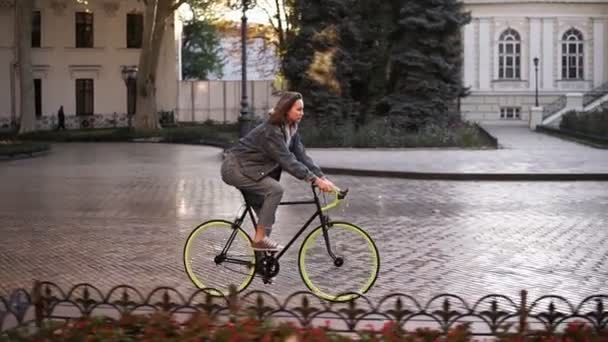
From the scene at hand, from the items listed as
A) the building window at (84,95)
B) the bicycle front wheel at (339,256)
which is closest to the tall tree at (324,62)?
the building window at (84,95)

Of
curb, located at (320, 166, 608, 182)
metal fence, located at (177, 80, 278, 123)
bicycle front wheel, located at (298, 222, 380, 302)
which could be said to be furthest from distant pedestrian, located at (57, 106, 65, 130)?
bicycle front wheel, located at (298, 222, 380, 302)

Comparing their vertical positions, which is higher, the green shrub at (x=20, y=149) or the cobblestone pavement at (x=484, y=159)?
the green shrub at (x=20, y=149)

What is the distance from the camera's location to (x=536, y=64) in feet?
172

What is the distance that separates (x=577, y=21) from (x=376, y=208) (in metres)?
42.1

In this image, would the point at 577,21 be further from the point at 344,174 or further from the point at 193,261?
the point at 193,261

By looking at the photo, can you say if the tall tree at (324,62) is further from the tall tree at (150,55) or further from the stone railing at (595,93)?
the stone railing at (595,93)

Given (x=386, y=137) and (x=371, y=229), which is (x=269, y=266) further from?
(x=386, y=137)

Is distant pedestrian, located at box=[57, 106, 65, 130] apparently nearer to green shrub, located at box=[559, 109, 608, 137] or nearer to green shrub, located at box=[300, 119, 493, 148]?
green shrub, located at box=[300, 119, 493, 148]

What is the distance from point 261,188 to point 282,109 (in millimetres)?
688

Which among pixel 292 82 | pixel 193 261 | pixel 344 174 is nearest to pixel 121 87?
pixel 292 82

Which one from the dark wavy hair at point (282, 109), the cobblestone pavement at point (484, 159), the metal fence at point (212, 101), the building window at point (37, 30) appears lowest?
the cobblestone pavement at point (484, 159)

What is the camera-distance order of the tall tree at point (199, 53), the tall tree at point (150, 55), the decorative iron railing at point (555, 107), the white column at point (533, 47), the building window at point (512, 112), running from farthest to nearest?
the tall tree at point (199, 53), the building window at point (512, 112), the white column at point (533, 47), the decorative iron railing at point (555, 107), the tall tree at point (150, 55)

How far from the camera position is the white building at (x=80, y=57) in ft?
177

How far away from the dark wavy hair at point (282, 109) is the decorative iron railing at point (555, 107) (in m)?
44.4
